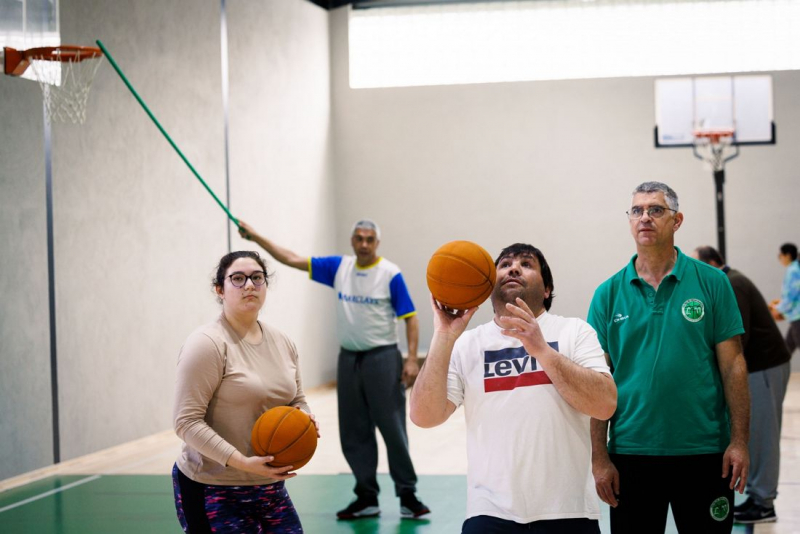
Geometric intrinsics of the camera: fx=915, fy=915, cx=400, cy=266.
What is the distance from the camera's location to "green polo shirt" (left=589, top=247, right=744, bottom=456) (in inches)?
124

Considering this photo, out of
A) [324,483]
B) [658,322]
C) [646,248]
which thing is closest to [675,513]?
[658,322]

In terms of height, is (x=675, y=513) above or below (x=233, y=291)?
below

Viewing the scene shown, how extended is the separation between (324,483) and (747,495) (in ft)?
10.0

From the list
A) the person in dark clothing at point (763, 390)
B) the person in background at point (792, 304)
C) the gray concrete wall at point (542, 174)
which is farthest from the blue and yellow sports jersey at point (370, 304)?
the gray concrete wall at point (542, 174)

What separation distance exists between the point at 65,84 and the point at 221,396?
5921 millimetres

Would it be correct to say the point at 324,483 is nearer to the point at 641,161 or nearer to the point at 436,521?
the point at 436,521

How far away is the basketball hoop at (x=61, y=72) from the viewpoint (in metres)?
7.01

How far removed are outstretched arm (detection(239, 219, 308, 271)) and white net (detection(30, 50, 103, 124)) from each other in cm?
243

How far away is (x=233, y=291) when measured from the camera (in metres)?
3.22

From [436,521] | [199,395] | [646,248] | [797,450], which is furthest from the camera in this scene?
[797,450]

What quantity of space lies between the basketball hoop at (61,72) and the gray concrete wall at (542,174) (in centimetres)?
653

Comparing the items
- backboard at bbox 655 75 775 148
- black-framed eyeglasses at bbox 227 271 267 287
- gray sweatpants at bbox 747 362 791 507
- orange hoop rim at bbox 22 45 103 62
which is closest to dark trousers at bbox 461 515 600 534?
black-framed eyeglasses at bbox 227 271 267 287

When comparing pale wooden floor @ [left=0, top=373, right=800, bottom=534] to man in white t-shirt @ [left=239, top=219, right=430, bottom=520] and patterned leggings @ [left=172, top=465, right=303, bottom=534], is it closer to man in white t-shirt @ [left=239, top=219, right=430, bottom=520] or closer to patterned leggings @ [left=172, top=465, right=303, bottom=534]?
man in white t-shirt @ [left=239, top=219, right=430, bottom=520]

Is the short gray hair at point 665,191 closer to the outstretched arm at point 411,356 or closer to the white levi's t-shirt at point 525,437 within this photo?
the white levi's t-shirt at point 525,437
